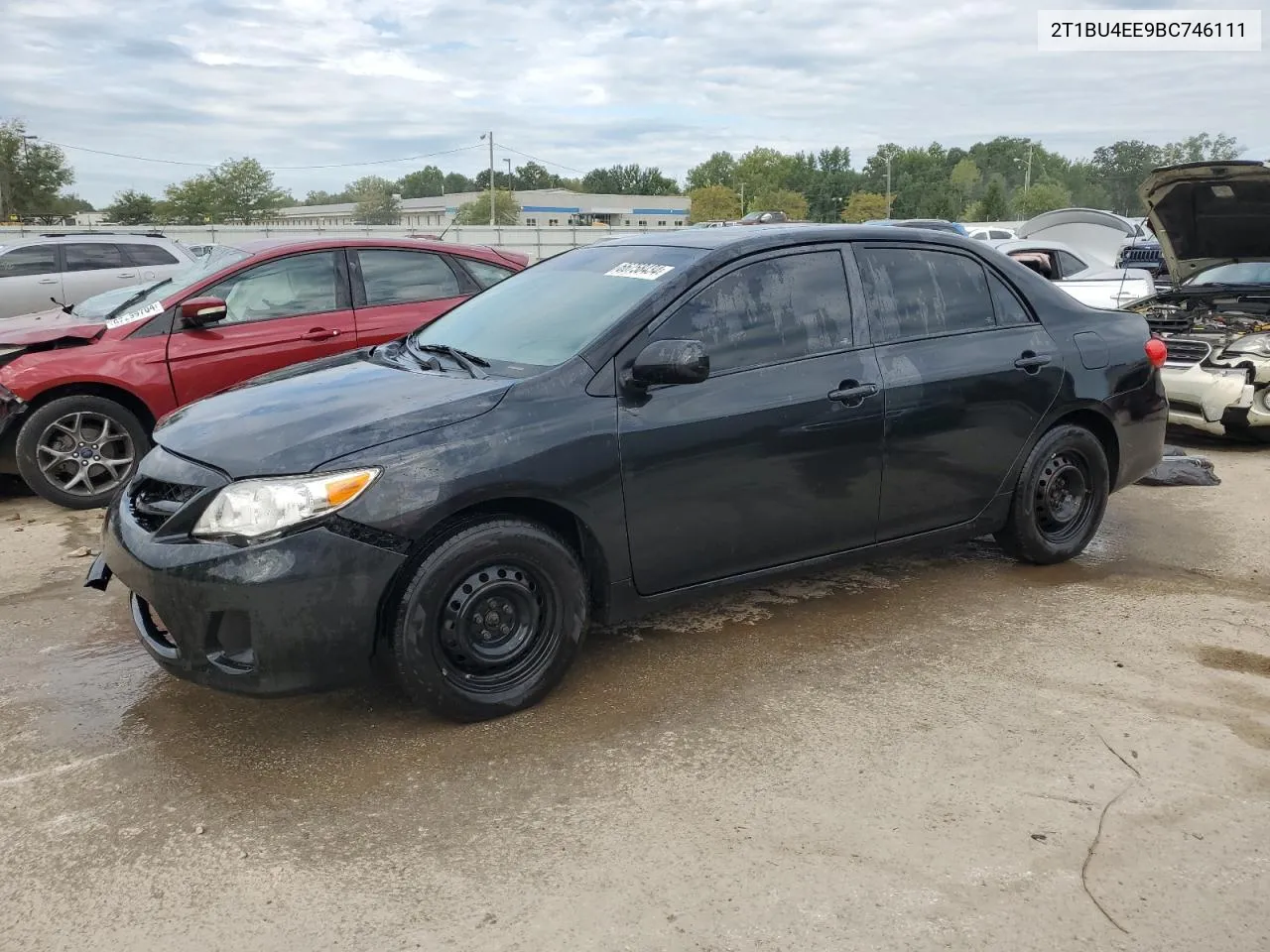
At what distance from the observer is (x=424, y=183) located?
154500 mm

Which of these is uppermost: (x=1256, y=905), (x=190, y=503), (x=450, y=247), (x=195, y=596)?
(x=450, y=247)

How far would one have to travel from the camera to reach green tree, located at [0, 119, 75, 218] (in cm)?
5956

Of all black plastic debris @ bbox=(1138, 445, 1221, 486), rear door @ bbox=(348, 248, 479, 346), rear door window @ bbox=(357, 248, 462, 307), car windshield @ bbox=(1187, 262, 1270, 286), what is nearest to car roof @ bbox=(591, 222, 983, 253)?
rear door @ bbox=(348, 248, 479, 346)

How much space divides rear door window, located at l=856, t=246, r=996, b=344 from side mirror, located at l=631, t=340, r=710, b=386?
3.54 feet

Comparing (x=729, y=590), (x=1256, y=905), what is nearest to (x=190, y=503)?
(x=729, y=590)

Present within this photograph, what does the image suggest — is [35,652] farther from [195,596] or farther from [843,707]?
[843,707]

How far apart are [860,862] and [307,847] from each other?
1512 millimetres

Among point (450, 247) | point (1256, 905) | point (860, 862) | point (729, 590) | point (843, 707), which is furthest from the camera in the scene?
point (450, 247)

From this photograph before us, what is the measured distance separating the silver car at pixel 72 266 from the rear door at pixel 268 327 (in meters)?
7.07

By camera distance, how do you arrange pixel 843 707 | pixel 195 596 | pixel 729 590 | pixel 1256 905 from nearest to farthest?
pixel 1256 905, pixel 195 596, pixel 843 707, pixel 729 590

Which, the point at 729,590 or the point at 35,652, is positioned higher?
the point at 729,590

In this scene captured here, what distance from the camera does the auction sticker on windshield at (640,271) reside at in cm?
402

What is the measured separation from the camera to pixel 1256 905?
2.55 metres

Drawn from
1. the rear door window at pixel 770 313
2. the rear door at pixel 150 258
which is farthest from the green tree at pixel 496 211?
the rear door window at pixel 770 313
